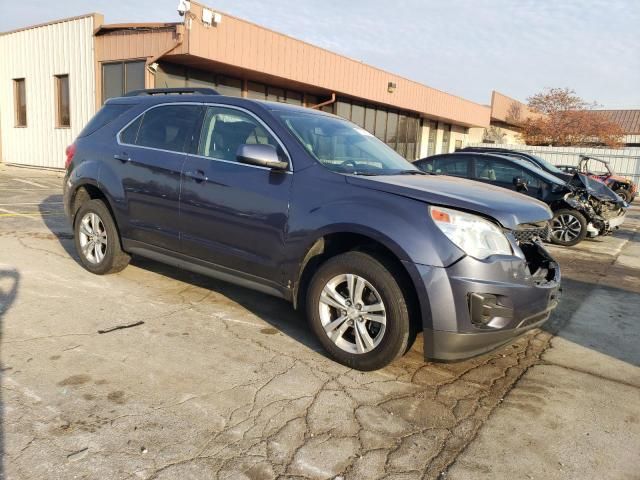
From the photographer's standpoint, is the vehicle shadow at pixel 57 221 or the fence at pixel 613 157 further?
the fence at pixel 613 157

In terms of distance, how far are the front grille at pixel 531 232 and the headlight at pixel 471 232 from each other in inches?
7.6

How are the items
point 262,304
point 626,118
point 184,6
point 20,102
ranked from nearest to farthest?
point 262,304, point 184,6, point 20,102, point 626,118

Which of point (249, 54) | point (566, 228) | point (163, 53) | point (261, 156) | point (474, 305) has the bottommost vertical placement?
point (566, 228)

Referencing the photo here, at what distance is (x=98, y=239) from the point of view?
5.18 meters

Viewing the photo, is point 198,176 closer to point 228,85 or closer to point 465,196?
point 465,196

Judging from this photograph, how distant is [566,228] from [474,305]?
718 cm

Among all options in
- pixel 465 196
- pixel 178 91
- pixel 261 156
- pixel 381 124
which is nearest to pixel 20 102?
pixel 381 124

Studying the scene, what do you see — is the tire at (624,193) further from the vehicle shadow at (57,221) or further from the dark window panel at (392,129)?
the vehicle shadow at (57,221)

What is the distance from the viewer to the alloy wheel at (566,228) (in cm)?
912

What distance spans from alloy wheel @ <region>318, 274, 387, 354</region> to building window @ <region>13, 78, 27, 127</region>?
63.3 ft

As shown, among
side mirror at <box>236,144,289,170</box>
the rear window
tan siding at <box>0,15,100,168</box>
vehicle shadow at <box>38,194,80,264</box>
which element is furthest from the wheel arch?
tan siding at <box>0,15,100,168</box>

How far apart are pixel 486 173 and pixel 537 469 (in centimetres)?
765

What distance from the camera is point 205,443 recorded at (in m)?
2.52

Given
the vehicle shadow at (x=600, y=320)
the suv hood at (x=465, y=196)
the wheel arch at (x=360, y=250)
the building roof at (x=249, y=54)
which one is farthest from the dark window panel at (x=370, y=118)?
the wheel arch at (x=360, y=250)
